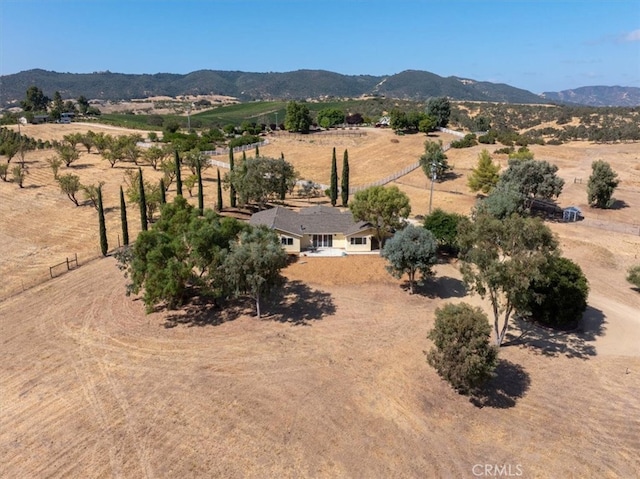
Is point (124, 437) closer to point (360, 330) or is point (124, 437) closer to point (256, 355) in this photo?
point (256, 355)

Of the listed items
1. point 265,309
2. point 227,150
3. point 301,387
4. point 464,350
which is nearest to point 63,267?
point 265,309

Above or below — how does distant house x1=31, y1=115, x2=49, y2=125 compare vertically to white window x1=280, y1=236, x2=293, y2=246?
above

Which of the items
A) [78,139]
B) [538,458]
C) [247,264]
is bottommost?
[538,458]

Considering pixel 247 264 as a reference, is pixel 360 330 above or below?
below

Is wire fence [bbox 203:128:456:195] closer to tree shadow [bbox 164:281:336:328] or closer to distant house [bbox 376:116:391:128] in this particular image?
distant house [bbox 376:116:391:128]

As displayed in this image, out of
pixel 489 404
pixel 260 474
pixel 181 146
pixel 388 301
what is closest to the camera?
pixel 260 474

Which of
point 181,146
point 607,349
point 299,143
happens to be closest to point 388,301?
point 607,349

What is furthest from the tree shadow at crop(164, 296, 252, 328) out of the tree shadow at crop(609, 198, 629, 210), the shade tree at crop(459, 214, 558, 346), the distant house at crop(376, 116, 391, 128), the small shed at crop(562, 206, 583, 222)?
the distant house at crop(376, 116, 391, 128)
